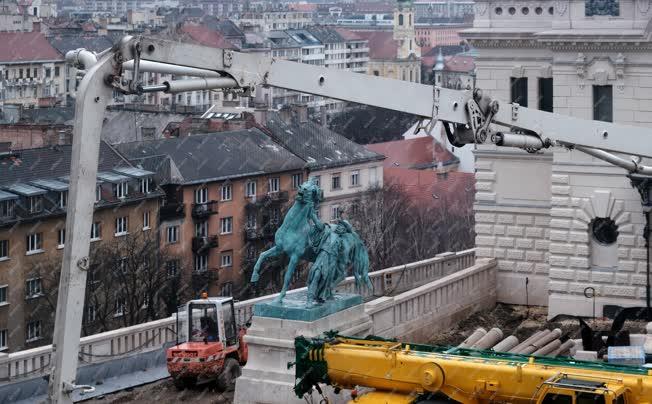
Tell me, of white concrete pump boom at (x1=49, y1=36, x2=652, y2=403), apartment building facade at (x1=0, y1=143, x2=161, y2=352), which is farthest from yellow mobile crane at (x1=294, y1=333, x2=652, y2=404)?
apartment building facade at (x1=0, y1=143, x2=161, y2=352)

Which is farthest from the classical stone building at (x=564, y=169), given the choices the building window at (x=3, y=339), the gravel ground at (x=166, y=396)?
the building window at (x=3, y=339)

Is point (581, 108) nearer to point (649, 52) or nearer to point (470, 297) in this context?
point (649, 52)

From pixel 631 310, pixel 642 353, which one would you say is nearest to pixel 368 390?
pixel 642 353

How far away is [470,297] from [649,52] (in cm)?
649

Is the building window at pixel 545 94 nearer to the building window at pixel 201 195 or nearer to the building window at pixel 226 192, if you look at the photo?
the building window at pixel 201 195

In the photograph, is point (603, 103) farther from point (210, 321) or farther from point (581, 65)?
point (210, 321)

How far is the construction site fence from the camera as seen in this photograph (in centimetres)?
2902

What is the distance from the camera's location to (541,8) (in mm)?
36094

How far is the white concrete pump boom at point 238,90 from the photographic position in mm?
18188

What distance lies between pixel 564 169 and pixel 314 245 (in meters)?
9.03

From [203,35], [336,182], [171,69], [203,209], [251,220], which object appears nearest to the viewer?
[171,69]

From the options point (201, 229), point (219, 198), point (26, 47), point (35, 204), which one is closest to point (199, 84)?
point (35, 204)

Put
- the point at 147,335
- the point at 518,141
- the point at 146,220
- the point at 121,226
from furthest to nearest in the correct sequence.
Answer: the point at 146,220 → the point at 121,226 → the point at 147,335 → the point at 518,141

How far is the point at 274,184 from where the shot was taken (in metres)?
91.0
